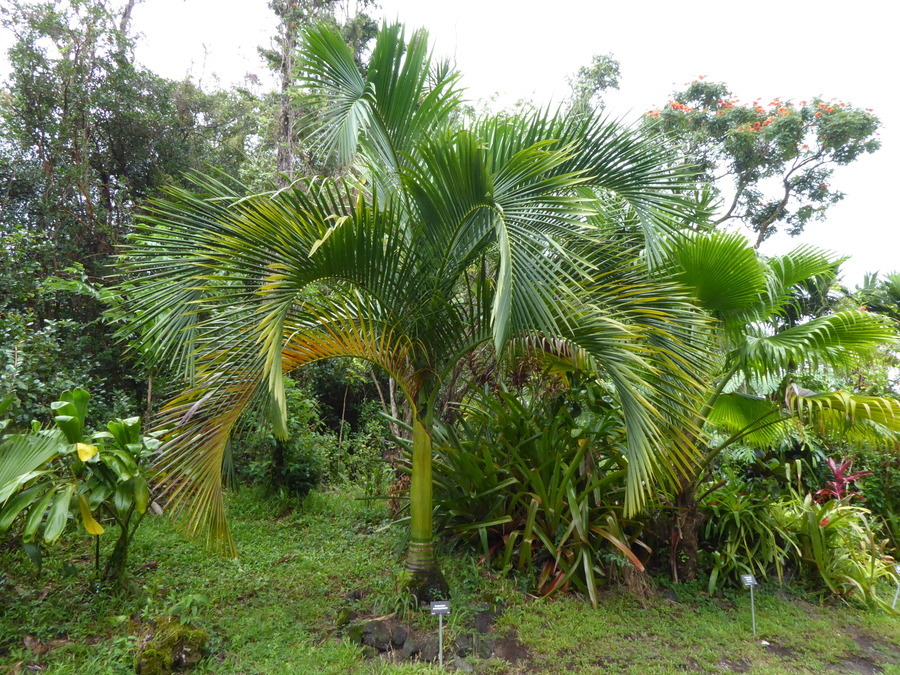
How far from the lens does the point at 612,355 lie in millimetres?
3168

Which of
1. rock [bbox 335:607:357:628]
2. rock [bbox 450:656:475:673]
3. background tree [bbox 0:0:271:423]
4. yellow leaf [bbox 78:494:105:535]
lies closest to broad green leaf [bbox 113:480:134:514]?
yellow leaf [bbox 78:494:105:535]

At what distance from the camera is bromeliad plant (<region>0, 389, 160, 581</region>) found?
291cm

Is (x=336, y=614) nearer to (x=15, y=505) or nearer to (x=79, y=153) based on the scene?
(x=15, y=505)

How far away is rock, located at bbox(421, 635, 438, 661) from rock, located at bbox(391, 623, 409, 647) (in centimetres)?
13

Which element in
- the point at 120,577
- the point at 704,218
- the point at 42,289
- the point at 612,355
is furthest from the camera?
the point at 42,289

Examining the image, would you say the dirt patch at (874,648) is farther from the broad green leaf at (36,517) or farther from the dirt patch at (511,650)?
the broad green leaf at (36,517)

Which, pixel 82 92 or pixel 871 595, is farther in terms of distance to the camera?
pixel 82 92

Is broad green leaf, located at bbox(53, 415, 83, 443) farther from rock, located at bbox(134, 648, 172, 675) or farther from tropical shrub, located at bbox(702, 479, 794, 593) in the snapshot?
tropical shrub, located at bbox(702, 479, 794, 593)

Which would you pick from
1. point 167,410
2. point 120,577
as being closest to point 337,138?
point 167,410

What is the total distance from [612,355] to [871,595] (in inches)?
137

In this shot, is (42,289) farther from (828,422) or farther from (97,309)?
(828,422)

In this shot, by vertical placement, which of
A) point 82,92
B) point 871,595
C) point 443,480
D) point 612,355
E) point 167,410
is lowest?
point 871,595

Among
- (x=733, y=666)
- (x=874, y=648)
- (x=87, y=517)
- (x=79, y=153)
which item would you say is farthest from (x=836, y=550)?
(x=79, y=153)

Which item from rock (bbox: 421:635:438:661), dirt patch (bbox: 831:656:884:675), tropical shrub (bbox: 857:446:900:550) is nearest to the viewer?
rock (bbox: 421:635:438:661)
